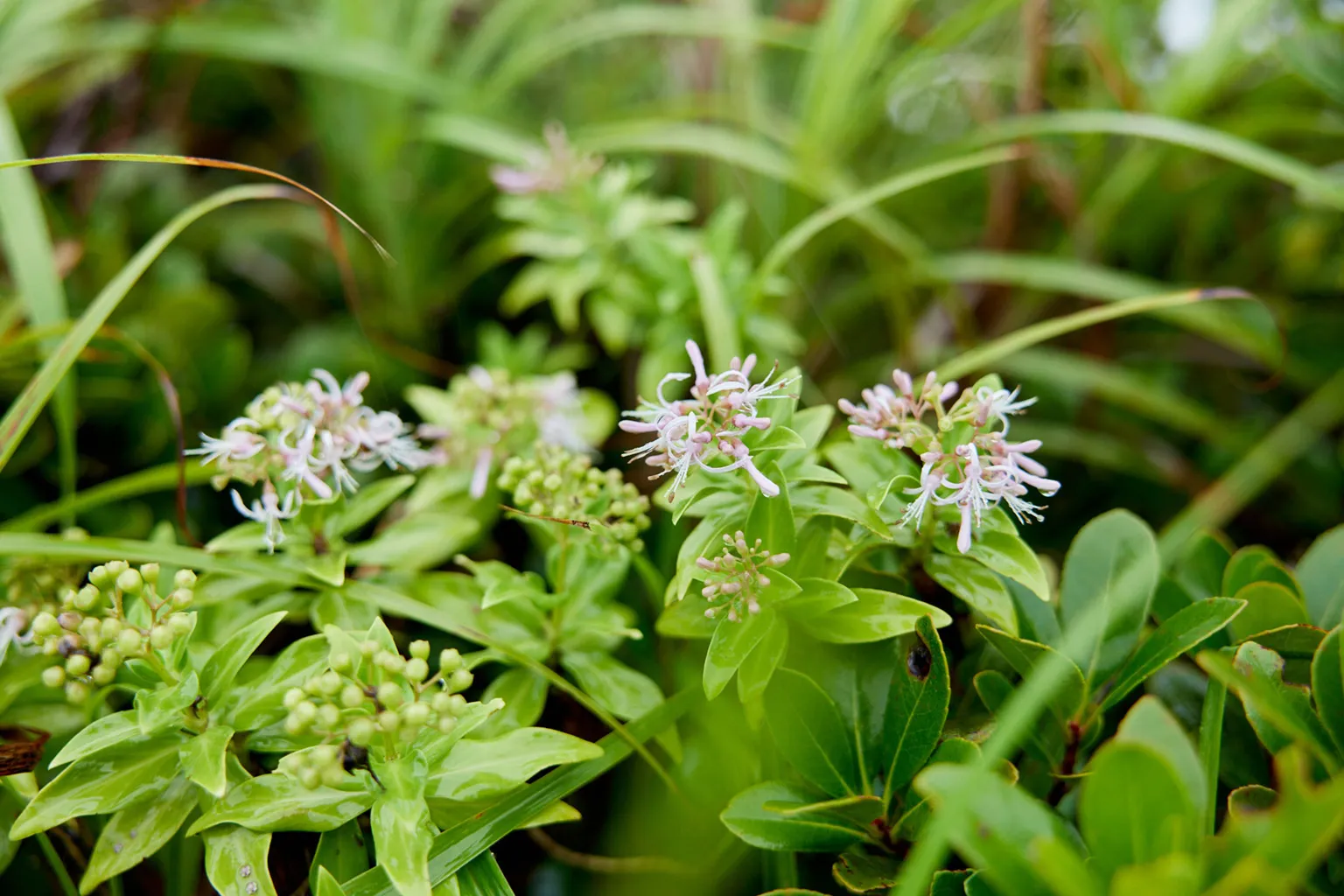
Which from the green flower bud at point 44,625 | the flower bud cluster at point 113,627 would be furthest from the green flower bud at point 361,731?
the green flower bud at point 44,625

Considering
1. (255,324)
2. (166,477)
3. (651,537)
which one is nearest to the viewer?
(166,477)

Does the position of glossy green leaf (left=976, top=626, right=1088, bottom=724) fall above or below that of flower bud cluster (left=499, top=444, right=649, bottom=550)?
below

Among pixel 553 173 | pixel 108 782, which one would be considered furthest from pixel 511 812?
pixel 553 173

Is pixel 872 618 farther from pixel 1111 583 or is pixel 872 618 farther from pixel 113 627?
pixel 113 627

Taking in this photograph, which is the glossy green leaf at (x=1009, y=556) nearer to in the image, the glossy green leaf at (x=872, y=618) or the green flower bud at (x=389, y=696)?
the glossy green leaf at (x=872, y=618)

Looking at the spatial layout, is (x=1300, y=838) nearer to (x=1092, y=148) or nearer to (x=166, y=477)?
(x=166, y=477)

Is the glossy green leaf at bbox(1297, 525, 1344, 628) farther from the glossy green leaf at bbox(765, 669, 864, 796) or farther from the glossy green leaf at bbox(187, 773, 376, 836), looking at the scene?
the glossy green leaf at bbox(187, 773, 376, 836)

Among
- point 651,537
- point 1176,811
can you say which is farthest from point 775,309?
point 1176,811

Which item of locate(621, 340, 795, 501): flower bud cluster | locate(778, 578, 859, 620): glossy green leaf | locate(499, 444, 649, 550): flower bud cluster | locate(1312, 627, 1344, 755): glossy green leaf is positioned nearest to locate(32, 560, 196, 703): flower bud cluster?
locate(499, 444, 649, 550): flower bud cluster
